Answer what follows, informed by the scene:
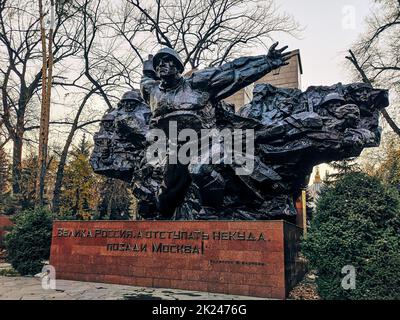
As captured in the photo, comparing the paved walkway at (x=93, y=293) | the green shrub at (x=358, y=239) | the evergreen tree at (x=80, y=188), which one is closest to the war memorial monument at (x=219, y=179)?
the paved walkway at (x=93, y=293)

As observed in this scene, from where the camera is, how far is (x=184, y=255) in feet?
21.5

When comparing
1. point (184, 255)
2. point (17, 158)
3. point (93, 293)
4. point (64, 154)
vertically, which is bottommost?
point (93, 293)

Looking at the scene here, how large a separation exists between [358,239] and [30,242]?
→ 718 centimetres

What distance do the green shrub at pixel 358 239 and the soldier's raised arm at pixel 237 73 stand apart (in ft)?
9.74

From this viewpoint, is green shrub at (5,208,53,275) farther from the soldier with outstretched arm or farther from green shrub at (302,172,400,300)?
green shrub at (302,172,400,300)

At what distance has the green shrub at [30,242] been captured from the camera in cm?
846

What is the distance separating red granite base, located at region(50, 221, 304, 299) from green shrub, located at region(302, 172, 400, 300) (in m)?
0.65

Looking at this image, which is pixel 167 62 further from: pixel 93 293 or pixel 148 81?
pixel 93 293

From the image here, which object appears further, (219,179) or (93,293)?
(219,179)

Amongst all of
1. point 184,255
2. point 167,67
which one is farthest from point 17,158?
point 184,255

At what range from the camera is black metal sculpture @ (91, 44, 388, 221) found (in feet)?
24.5

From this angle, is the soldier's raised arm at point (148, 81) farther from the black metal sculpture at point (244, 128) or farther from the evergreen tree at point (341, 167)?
the evergreen tree at point (341, 167)

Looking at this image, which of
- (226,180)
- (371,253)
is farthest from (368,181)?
(226,180)
